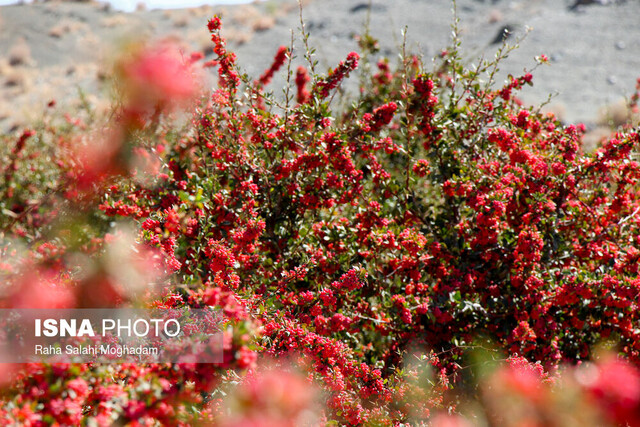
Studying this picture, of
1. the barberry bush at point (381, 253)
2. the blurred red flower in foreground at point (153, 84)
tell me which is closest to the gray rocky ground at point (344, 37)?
the blurred red flower in foreground at point (153, 84)

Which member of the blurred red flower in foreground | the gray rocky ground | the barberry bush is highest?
the gray rocky ground

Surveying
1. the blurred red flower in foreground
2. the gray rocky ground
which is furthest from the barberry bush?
the gray rocky ground

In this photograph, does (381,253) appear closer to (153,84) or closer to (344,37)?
(153,84)

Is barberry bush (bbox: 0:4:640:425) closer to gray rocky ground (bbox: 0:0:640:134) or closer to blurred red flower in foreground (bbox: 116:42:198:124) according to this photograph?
blurred red flower in foreground (bbox: 116:42:198:124)

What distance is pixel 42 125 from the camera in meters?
6.24

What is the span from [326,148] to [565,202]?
1703 millimetres

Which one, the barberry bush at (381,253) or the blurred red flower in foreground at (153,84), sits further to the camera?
the blurred red flower in foreground at (153,84)

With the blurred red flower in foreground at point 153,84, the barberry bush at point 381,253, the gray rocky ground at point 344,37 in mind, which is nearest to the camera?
the barberry bush at point 381,253

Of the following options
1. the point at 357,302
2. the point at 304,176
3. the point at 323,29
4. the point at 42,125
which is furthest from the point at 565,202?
the point at 323,29

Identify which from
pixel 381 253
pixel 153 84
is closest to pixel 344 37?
pixel 153 84

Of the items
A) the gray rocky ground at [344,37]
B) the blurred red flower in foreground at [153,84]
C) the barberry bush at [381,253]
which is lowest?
the barberry bush at [381,253]

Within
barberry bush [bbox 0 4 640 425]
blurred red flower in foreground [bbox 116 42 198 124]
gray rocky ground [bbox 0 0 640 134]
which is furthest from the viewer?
gray rocky ground [bbox 0 0 640 134]

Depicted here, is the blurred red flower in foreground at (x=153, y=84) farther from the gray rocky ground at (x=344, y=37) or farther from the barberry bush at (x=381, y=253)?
the gray rocky ground at (x=344, y=37)

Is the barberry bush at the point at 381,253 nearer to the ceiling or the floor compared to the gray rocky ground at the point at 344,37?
nearer to the floor
